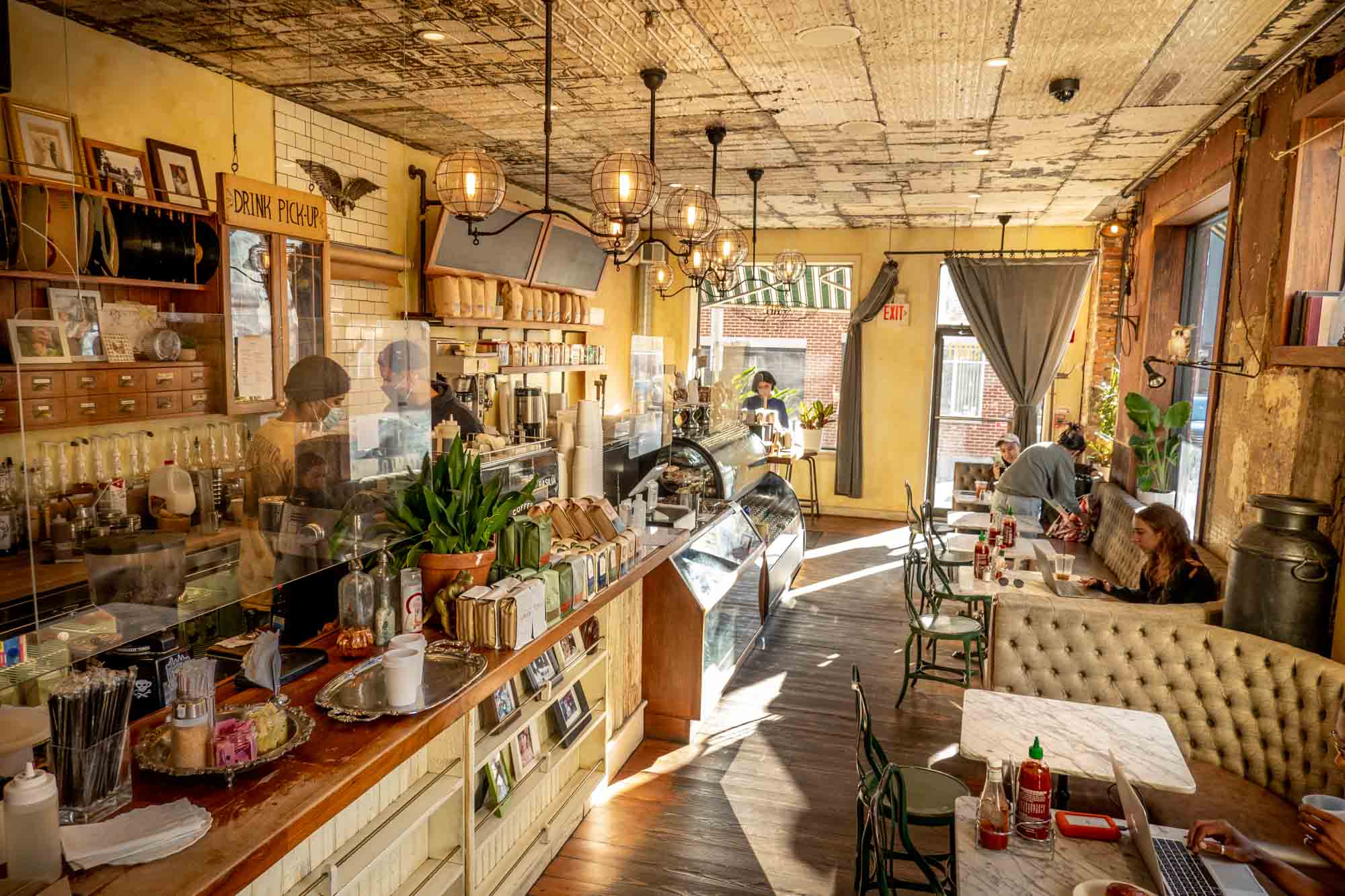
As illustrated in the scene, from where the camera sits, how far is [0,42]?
10.8 feet

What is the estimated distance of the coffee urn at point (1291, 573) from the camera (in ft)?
12.2

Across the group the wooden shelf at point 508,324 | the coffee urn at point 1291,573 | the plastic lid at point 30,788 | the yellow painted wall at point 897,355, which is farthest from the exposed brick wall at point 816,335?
the plastic lid at point 30,788

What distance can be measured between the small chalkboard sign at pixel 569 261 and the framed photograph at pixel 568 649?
4.71m

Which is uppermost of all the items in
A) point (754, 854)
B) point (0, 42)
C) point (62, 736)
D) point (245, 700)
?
point (0, 42)

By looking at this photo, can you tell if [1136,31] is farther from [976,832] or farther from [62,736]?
[62,736]

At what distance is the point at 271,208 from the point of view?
4.99 meters

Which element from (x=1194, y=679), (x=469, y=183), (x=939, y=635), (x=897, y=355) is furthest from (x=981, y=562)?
(x=897, y=355)

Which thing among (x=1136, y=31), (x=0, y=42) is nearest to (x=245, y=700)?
(x=0, y=42)

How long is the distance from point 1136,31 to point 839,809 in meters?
3.82

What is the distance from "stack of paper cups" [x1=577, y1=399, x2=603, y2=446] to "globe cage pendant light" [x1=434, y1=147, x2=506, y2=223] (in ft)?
3.62

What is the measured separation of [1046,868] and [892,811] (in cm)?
72

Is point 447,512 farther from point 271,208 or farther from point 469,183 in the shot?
point 271,208

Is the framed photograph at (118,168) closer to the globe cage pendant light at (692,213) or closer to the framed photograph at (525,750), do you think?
the globe cage pendant light at (692,213)

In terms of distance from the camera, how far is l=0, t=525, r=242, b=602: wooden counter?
3.08 m
